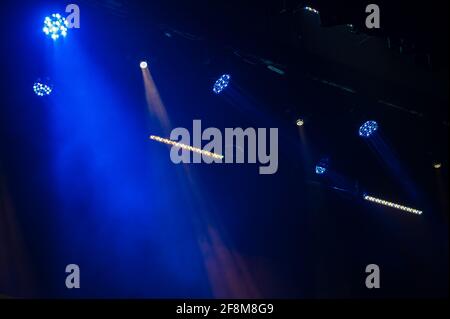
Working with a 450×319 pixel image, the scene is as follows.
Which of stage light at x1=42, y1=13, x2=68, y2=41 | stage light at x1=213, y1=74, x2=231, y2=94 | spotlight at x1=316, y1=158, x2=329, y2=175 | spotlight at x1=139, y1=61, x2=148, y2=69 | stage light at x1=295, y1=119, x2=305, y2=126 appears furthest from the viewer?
spotlight at x1=316, y1=158, x2=329, y2=175

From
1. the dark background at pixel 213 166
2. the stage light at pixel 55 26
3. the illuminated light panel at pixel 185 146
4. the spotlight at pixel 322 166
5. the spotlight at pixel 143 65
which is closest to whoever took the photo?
the stage light at pixel 55 26

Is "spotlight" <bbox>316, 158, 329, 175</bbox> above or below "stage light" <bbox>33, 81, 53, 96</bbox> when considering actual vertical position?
below

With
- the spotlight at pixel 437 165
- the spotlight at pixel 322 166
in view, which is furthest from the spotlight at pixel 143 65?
the spotlight at pixel 437 165

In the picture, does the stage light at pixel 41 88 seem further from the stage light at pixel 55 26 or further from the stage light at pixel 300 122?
the stage light at pixel 300 122

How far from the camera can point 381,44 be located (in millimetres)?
5211

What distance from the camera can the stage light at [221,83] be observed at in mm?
4642

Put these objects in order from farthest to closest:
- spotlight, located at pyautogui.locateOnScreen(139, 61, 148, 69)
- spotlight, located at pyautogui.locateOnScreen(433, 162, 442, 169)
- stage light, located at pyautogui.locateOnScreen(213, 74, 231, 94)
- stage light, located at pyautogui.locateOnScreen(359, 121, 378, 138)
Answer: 1. spotlight, located at pyautogui.locateOnScreen(433, 162, 442, 169)
2. stage light, located at pyautogui.locateOnScreen(359, 121, 378, 138)
3. stage light, located at pyautogui.locateOnScreen(213, 74, 231, 94)
4. spotlight, located at pyautogui.locateOnScreen(139, 61, 148, 69)

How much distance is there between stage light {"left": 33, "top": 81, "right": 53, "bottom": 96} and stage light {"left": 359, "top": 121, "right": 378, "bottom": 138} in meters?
2.98

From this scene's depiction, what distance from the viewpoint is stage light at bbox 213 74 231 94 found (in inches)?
183

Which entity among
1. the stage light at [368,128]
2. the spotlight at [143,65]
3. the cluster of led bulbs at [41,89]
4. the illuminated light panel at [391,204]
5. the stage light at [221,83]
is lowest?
the illuminated light panel at [391,204]

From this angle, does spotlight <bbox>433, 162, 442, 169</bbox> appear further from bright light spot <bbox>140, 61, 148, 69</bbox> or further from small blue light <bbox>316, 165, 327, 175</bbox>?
bright light spot <bbox>140, 61, 148, 69</bbox>

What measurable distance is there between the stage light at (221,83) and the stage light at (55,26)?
4.36ft

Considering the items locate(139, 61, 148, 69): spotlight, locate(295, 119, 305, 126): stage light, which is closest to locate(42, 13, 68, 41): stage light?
locate(139, 61, 148, 69): spotlight
